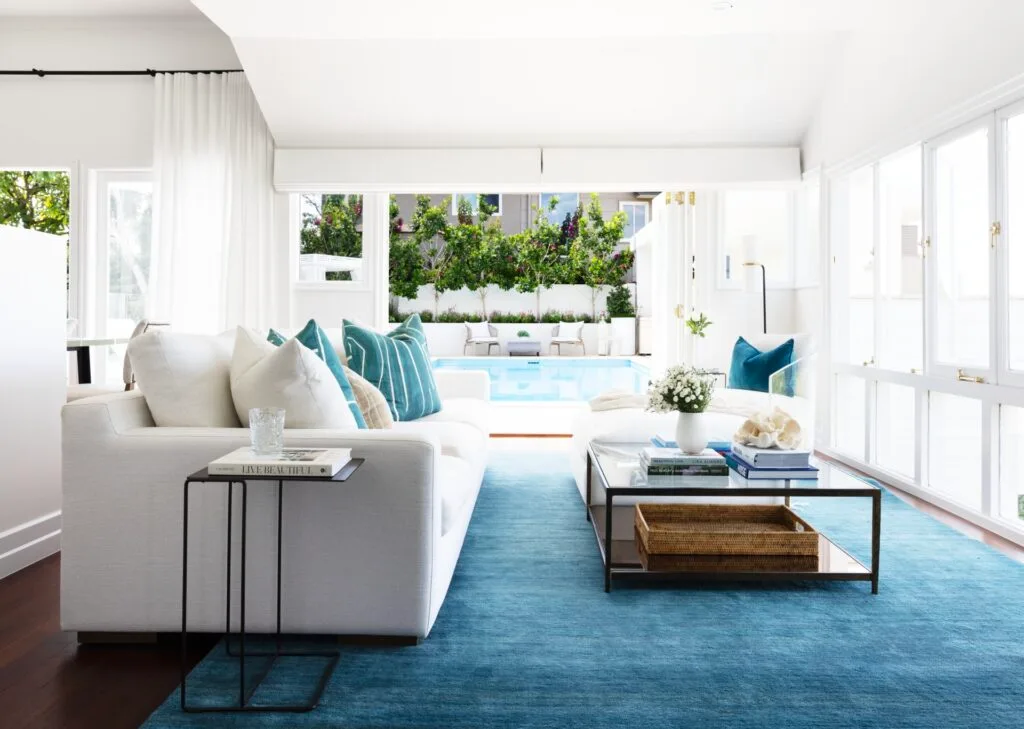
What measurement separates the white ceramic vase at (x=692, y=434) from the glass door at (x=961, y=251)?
170cm

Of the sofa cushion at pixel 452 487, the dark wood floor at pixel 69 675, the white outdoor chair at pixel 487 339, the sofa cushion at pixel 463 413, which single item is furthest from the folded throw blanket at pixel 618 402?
the white outdoor chair at pixel 487 339

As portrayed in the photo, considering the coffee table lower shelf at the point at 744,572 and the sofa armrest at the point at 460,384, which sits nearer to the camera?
the coffee table lower shelf at the point at 744,572

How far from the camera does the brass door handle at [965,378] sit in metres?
3.67

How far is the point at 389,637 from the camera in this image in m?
2.20

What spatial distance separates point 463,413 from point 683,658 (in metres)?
2.09

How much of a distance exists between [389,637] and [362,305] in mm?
4583

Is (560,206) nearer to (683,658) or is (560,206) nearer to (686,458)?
(686,458)

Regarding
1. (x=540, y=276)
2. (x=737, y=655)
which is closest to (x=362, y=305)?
(x=737, y=655)

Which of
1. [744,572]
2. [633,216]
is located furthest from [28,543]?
[633,216]

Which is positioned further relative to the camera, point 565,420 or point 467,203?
point 467,203

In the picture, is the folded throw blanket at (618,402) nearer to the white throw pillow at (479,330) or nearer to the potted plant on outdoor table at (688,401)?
the potted plant on outdoor table at (688,401)

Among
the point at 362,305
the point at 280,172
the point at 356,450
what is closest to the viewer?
the point at 356,450

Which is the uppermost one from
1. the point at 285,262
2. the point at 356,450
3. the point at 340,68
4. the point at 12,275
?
the point at 340,68

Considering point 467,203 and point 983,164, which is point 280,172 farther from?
point 467,203
